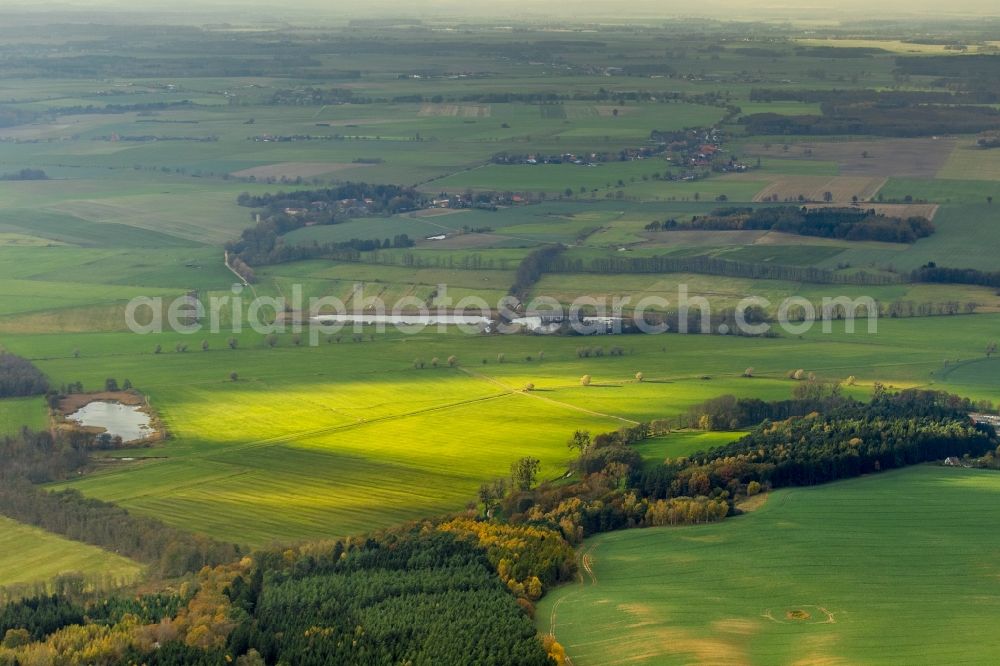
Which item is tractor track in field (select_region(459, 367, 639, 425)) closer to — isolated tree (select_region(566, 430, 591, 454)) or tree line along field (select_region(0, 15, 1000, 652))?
tree line along field (select_region(0, 15, 1000, 652))

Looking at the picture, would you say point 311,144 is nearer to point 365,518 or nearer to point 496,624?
point 365,518

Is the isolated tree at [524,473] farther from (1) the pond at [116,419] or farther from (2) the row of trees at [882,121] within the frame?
(2) the row of trees at [882,121]

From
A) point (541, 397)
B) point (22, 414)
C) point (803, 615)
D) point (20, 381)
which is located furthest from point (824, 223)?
point (803, 615)

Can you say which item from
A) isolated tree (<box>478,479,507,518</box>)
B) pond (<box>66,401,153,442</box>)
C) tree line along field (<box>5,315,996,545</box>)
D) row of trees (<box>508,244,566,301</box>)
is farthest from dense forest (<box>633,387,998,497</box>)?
row of trees (<box>508,244,566,301</box>)

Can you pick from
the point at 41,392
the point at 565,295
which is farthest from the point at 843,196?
the point at 41,392

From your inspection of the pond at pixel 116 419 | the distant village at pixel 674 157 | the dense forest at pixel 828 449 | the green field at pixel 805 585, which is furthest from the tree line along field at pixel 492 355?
the distant village at pixel 674 157

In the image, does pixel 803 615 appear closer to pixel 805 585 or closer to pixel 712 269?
pixel 805 585

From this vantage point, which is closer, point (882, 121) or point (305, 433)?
point (305, 433)
